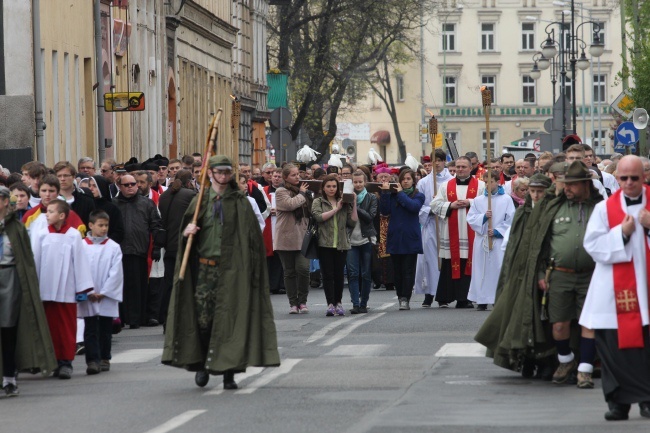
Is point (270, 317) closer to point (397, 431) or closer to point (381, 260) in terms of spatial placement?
point (397, 431)

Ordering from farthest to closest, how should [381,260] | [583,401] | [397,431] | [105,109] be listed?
1. [105,109]
2. [381,260]
3. [583,401]
4. [397,431]

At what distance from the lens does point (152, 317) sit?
22.0 metres

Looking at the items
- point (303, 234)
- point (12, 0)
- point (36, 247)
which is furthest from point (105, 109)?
point (36, 247)

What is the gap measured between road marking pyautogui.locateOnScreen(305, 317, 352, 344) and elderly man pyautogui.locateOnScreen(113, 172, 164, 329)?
6.86 feet

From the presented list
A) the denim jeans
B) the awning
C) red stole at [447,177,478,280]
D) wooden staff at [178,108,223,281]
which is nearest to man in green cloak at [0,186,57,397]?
wooden staff at [178,108,223,281]

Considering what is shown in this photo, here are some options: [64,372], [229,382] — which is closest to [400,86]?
[64,372]

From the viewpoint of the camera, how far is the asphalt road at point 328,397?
11898 millimetres

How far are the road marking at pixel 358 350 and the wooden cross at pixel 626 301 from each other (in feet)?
16.4

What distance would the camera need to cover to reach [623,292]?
480 inches

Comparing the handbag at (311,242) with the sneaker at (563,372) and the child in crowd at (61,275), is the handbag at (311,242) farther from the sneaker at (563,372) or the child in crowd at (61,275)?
the sneaker at (563,372)

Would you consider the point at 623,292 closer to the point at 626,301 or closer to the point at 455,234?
the point at 626,301

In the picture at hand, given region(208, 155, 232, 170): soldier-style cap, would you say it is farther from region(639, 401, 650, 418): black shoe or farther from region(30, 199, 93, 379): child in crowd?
region(639, 401, 650, 418): black shoe

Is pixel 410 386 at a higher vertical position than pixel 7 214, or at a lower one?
lower

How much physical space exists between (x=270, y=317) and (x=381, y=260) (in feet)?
50.4
